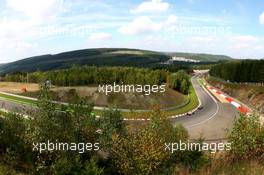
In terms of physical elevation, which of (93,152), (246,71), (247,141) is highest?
(247,141)

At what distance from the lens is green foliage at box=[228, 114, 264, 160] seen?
18.6 metres

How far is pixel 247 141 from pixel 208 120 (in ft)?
188

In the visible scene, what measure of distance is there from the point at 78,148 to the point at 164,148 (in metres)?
4.78

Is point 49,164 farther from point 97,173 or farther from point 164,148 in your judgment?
point 164,148

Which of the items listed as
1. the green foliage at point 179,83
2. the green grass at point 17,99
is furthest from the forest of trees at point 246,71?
the green grass at point 17,99

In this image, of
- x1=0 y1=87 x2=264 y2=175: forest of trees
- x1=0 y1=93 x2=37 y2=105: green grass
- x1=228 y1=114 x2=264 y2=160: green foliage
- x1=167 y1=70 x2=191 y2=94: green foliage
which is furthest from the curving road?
x1=0 y1=87 x2=264 y2=175: forest of trees

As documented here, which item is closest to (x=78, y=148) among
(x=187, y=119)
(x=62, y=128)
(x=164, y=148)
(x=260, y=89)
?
(x=62, y=128)

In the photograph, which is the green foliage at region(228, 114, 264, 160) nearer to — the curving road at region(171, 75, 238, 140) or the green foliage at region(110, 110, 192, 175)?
the green foliage at region(110, 110, 192, 175)

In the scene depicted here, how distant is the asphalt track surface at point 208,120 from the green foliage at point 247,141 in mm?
33324

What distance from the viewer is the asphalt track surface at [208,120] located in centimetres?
6191

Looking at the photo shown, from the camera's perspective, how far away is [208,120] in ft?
247

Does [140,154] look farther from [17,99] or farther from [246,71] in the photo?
[246,71]

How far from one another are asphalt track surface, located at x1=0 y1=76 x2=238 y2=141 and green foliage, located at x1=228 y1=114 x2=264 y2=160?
109ft
